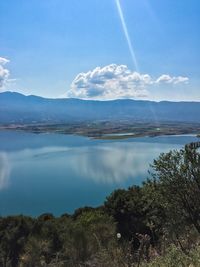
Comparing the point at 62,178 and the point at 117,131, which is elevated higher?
the point at 117,131

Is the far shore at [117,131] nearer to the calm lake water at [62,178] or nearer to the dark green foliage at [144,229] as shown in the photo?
the calm lake water at [62,178]

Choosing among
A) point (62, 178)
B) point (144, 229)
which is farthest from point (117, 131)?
point (144, 229)

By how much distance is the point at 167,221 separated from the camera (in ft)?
25.4

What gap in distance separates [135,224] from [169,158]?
5475 millimetres

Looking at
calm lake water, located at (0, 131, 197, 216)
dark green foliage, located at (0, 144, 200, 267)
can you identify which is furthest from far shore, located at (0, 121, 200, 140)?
dark green foliage, located at (0, 144, 200, 267)

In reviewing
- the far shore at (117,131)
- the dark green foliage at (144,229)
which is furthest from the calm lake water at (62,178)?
the far shore at (117,131)

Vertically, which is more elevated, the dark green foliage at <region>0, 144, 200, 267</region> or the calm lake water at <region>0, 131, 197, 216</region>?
the dark green foliage at <region>0, 144, 200, 267</region>

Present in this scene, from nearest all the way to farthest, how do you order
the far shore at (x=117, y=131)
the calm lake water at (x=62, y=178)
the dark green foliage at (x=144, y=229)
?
the dark green foliage at (x=144, y=229) < the calm lake water at (x=62, y=178) < the far shore at (x=117, y=131)

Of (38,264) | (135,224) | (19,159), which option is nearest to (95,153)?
(19,159)

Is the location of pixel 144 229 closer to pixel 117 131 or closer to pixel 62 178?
pixel 62 178

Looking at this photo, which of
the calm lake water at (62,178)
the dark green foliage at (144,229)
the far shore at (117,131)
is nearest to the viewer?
the dark green foliage at (144,229)

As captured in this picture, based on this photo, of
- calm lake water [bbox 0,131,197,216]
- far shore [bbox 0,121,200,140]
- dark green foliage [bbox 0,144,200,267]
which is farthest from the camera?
far shore [bbox 0,121,200,140]

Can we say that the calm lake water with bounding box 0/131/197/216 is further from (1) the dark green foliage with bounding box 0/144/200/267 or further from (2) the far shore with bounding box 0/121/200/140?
(2) the far shore with bounding box 0/121/200/140

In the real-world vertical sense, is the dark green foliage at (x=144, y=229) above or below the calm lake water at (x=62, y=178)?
above
